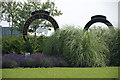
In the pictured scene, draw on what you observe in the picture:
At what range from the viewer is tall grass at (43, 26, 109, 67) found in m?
7.91

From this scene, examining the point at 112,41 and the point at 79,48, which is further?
the point at 112,41

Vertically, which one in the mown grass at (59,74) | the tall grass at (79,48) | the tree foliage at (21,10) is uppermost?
the tree foliage at (21,10)

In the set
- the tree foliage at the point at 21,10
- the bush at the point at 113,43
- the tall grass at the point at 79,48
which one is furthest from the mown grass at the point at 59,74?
the tree foliage at the point at 21,10

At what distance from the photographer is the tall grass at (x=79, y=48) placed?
7.91 metres

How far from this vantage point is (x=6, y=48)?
456 inches

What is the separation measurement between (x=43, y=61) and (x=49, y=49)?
Answer: 127 cm

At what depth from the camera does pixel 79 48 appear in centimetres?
812

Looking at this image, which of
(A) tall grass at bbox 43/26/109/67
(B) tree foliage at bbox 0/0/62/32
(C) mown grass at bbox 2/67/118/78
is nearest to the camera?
(C) mown grass at bbox 2/67/118/78

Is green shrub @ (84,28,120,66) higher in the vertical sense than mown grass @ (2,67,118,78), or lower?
higher

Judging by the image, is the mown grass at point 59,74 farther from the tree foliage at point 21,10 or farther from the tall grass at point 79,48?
the tree foliage at point 21,10

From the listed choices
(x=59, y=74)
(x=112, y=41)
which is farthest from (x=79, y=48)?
(x=59, y=74)

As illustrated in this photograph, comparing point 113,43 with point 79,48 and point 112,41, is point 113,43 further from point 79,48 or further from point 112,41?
point 79,48

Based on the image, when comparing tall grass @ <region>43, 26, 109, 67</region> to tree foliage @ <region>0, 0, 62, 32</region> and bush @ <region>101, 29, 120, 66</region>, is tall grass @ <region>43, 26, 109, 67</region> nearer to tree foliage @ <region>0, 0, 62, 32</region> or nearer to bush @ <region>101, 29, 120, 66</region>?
bush @ <region>101, 29, 120, 66</region>

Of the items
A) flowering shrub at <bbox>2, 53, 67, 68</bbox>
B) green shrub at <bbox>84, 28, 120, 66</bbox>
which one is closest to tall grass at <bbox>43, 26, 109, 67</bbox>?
green shrub at <bbox>84, 28, 120, 66</bbox>
